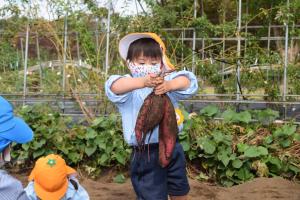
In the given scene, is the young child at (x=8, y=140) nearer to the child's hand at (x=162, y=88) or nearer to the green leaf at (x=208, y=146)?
the child's hand at (x=162, y=88)

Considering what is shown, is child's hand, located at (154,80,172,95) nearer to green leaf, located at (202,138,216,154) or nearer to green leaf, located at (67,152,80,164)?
green leaf, located at (202,138,216,154)

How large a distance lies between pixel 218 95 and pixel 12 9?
119 inches

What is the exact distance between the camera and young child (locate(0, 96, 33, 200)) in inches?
77.0

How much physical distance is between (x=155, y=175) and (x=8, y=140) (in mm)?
1112

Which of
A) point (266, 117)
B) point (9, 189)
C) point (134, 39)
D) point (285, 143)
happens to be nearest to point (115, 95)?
point (134, 39)

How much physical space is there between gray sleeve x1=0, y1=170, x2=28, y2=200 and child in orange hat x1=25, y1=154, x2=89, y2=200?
405mm

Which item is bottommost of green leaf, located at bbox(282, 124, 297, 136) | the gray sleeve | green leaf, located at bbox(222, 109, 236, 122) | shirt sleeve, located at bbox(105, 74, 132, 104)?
green leaf, located at bbox(282, 124, 297, 136)

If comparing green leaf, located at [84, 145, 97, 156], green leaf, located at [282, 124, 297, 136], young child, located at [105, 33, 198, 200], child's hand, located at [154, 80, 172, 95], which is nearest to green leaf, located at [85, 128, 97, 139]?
green leaf, located at [84, 145, 97, 156]

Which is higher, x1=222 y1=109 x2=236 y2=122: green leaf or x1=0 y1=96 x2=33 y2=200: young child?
x1=0 y1=96 x2=33 y2=200: young child

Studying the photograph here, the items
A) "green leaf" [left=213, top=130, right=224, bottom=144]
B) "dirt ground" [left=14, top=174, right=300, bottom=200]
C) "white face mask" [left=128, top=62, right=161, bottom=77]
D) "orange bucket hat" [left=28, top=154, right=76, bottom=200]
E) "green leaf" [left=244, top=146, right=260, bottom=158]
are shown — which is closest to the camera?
"orange bucket hat" [left=28, top=154, right=76, bottom=200]

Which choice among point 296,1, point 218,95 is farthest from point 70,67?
point 296,1

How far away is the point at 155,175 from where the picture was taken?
294cm

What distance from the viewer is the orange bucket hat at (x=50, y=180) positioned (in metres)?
2.41

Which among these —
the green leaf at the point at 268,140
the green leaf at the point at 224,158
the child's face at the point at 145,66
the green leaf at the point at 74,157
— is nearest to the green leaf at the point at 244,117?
the green leaf at the point at 268,140
